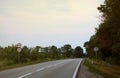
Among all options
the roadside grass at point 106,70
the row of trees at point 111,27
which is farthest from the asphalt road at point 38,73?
the row of trees at point 111,27

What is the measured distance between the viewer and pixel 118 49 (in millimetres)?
45812

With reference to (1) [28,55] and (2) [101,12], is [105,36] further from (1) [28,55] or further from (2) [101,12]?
(1) [28,55]

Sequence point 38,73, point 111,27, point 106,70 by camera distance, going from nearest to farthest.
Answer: point 38,73 → point 106,70 → point 111,27

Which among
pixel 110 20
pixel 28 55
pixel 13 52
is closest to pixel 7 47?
pixel 13 52

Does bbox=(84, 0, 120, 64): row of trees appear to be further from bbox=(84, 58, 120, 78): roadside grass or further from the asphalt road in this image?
the asphalt road

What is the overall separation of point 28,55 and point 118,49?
23745mm

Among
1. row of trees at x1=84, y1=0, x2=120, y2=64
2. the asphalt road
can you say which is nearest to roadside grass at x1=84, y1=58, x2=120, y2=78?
the asphalt road

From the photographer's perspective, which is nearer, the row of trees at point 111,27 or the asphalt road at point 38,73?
the asphalt road at point 38,73

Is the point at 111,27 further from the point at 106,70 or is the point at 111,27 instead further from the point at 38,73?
the point at 38,73

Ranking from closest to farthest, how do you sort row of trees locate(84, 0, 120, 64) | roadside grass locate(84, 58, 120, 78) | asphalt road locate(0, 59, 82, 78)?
asphalt road locate(0, 59, 82, 78) → roadside grass locate(84, 58, 120, 78) → row of trees locate(84, 0, 120, 64)

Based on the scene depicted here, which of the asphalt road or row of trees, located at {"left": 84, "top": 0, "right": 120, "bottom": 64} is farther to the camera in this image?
row of trees, located at {"left": 84, "top": 0, "right": 120, "bottom": 64}

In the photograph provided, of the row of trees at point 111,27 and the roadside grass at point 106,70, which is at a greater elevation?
the row of trees at point 111,27

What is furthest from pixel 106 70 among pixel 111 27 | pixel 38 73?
pixel 38 73

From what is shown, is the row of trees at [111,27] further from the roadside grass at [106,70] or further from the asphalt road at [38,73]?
the asphalt road at [38,73]
